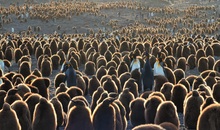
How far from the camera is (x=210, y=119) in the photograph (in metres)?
6.67

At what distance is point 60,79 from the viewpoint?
12305 mm

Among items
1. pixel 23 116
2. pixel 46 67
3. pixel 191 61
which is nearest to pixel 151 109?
pixel 23 116

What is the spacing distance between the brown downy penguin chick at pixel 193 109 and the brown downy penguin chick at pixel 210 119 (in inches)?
50.2

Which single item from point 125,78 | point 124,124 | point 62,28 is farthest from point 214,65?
point 62,28

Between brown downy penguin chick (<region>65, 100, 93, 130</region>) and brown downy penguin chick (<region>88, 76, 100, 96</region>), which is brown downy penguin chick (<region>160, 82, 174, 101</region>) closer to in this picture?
brown downy penguin chick (<region>88, 76, 100, 96</region>)

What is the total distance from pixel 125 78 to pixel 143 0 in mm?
61754

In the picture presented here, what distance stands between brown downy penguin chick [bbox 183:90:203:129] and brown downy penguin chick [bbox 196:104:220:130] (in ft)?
Result: 4.18

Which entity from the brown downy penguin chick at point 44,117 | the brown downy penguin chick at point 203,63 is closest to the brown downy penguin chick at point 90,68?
the brown downy penguin chick at point 203,63

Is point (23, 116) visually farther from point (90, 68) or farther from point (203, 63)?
point (203, 63)

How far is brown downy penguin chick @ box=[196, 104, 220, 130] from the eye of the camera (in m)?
6.66

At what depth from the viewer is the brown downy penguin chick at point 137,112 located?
839cm

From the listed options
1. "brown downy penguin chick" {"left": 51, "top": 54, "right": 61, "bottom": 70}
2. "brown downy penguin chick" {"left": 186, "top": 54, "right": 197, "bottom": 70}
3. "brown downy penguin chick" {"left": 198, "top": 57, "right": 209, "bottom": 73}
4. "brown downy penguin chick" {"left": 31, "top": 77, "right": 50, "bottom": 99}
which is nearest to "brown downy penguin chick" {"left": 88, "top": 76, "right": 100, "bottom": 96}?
"brown downy penguin chick" {"left": 31, "top": 77, "right": 50, "bottom": 99}

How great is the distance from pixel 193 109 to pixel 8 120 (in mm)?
3778

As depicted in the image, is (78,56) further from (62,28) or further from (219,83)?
(62,28)
